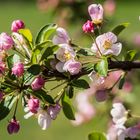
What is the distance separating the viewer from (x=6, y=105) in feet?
4.14

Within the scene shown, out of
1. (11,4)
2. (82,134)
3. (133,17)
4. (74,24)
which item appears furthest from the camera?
(11,4)

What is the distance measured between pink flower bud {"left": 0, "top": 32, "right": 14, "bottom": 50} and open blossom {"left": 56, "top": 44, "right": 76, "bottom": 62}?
10 centimetres

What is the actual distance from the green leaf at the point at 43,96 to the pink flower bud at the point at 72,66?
0.24 ft

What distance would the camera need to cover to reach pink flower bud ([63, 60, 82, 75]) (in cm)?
123

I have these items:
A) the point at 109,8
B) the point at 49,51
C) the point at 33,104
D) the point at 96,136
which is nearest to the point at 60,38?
the point at 49,51

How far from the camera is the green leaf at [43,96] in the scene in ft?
4.14

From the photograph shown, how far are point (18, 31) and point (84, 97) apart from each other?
1.41 meters

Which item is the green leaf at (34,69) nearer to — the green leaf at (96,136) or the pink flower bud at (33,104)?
the pink flower bud at (33,104)

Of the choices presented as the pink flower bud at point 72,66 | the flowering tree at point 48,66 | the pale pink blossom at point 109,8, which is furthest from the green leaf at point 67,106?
the pale pink blossom at point 109,8

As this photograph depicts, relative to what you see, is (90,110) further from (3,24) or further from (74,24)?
(3,24)

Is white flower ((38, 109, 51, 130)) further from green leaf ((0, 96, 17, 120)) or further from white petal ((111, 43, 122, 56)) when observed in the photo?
white petal ((111, 43, 122, 56))

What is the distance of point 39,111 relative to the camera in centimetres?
132

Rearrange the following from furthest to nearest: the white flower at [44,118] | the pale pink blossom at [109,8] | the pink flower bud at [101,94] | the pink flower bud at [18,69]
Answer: the pale pink blossom at [109,8]
the pink flower bud at [101,94]
the white flower at [44,118]
the pink flower bud at [18,69]

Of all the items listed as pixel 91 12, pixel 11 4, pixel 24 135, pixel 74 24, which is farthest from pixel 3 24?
pixel 91 12
